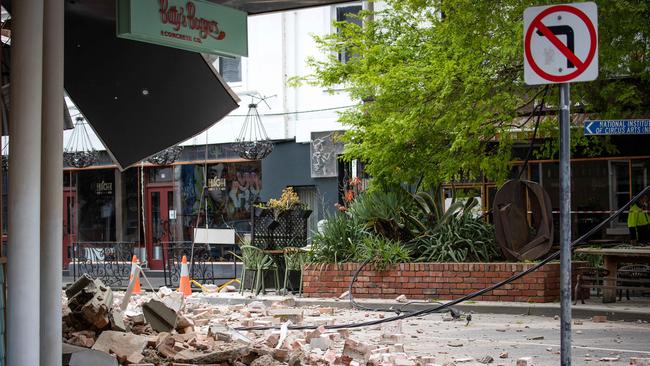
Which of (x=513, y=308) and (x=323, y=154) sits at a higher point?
(x=323, y=154)

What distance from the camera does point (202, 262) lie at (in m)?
28.0

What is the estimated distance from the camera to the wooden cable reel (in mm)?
18859

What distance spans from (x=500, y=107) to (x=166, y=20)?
32.0 ft

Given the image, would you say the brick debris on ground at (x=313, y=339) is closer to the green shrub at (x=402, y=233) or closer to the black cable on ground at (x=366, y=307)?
the black cable on ground at (x=366, y=307)

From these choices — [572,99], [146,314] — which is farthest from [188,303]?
[572,99]

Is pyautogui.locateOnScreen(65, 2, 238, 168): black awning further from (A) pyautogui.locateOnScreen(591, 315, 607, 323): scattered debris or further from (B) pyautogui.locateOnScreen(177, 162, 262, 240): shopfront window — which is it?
(B) pyautogui.locateOnScreen(177, 162, 262, 240): shopfront window

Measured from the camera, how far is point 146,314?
12.0m

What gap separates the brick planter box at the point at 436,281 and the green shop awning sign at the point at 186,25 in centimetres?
839

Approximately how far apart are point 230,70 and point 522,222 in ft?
46.6

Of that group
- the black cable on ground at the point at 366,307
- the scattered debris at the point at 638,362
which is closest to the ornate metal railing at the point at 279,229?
the black cable on ground at the point at 366,307

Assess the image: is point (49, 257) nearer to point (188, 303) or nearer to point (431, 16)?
point (188, 303)

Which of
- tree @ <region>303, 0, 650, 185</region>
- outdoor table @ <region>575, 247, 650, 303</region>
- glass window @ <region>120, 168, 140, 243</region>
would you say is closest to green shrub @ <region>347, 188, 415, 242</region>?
tree @ <region>303, 0, 650, 185</region>

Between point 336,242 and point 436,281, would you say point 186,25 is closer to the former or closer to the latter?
point 436,281

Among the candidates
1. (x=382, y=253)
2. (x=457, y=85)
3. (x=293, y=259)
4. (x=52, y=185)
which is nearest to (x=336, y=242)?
(x=293, y=259)
